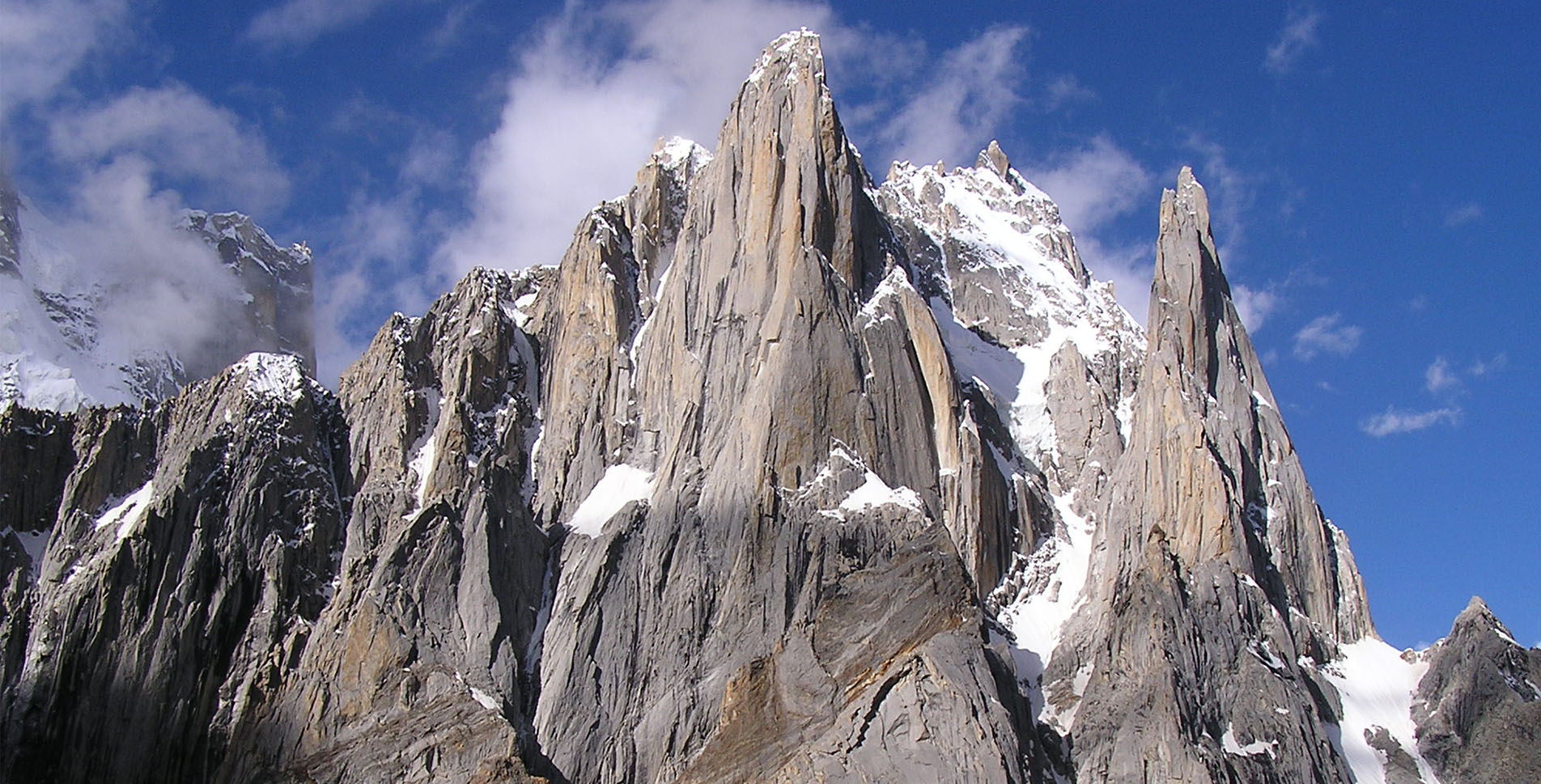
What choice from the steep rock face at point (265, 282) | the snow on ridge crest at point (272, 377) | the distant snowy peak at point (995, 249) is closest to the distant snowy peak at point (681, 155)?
the distant snowy peak at point (995, 249)

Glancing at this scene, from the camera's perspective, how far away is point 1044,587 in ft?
298

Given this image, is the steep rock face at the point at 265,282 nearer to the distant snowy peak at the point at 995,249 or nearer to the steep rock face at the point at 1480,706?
the distant snowy peak at the point at 995,249

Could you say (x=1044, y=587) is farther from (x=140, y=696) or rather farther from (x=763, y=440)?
(x=140, y=696)

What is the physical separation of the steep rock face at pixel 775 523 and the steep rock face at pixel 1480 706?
2449cm

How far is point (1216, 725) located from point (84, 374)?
92.7 meters

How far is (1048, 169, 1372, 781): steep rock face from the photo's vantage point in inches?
3014

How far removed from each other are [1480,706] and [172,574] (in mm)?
67864

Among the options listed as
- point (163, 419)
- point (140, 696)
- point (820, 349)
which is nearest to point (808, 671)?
point (820, 349)

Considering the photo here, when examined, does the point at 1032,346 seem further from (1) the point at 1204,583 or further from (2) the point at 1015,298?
(1) the point at 1204,583

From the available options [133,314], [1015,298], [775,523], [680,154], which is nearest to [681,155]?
[680,154]

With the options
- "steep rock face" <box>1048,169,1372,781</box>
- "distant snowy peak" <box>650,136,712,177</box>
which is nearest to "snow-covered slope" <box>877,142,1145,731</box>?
"steep rock face" <box>1048,169,1372,781</box>

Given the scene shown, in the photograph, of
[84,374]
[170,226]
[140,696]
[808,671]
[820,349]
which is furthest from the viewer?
[170,226]

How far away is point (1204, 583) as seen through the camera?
83.9 meters

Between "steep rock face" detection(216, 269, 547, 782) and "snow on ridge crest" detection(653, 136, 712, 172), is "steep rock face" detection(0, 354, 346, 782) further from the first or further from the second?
"snow on ridge crest" detection(653, 136, 712, 172)
